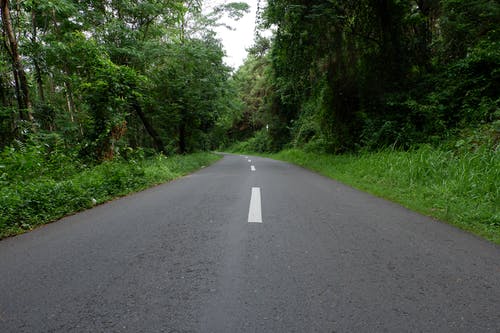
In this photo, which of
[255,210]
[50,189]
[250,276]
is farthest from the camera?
[50,189]

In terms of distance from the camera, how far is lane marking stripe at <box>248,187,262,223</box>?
12.9 feet

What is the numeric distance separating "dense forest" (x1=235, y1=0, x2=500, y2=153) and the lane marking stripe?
612 cm

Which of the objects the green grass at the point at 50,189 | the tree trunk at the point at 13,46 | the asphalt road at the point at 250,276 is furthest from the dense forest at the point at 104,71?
the asphalt road at the point at 250,276

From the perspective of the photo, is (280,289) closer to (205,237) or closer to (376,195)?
(205,237)

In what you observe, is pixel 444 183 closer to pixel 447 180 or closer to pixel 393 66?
pixel 447 180

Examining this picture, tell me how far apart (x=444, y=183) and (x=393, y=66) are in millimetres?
7308

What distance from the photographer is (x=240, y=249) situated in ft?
9.37

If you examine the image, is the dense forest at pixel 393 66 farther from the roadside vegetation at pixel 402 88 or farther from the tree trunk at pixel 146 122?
the tree trunk at pixel 146 122

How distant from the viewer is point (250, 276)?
7.45 ft

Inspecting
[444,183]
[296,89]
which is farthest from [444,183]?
[296,89]

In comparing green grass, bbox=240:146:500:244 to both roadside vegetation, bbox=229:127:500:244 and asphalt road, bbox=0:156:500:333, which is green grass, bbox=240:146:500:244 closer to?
roadside vegetation, bbox=229:127:500:244

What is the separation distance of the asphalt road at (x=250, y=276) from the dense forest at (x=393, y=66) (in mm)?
6023

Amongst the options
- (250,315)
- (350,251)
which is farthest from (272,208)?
(250,315)

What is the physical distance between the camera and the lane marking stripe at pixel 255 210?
392cm
